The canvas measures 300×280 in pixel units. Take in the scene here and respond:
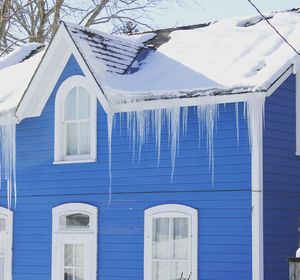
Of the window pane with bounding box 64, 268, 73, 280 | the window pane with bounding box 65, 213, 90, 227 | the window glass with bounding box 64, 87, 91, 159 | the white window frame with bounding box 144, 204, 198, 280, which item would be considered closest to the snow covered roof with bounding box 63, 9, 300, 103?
the window glass with bounding box 64, 87, 91, 159

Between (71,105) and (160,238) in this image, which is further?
(71,105)

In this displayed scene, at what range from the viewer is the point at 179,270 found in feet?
55.7

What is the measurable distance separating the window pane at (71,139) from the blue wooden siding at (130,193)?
34 cm

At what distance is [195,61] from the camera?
60.4 ft

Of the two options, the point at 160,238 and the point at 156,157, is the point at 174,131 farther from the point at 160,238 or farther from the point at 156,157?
the point at 160,238

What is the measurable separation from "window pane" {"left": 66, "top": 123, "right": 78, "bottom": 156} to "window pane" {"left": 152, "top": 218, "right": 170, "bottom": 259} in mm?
2647

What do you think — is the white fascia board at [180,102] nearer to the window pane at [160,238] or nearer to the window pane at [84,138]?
the window pane at [84,138]

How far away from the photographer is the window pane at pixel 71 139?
62.1 ft

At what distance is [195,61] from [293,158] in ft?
9.45

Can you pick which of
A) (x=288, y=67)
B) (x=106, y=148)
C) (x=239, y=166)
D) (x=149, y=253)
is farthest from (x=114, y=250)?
(x=288, y=67)

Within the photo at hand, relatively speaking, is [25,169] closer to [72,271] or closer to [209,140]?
[72,271]

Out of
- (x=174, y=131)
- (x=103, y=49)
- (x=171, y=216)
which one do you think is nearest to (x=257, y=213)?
(x=171, y=216)

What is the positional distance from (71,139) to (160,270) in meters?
3.57

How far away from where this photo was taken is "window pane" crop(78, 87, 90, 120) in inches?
737
